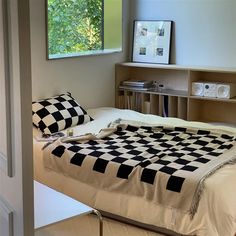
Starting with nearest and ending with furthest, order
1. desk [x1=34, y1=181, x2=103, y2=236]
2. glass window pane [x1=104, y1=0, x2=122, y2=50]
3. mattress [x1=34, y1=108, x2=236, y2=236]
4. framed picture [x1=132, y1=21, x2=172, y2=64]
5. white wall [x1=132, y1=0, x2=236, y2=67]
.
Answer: desk [x1=34, y1=181, x2=103, y2=236]
mattress [x1=34, y1=108, x2=236, y2=236]
white wall [x1=132, y1=0, x2=236, y2=67]
framed picture [x1=132, y1=21, x2=172, y2=64]
glass window pane [x1=104, y1=0, x2=122, y2=50]

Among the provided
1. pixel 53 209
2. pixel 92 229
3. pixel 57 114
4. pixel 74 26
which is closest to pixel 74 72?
pixel 74 26

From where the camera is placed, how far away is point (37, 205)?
245 centimetres

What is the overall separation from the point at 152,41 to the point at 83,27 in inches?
30.2

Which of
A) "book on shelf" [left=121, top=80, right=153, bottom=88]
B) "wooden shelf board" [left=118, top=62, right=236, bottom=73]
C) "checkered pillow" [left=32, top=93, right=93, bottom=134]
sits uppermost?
"wooden shelf board" [left=118, top=62, right=236, bottom=73]

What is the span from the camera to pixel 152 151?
3373mm

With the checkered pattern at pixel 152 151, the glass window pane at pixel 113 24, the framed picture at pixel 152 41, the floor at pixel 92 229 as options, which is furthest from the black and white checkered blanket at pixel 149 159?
the glass window pane at pixel 113 24

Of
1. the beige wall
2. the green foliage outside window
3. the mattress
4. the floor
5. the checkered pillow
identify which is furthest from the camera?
the green foliage outside window

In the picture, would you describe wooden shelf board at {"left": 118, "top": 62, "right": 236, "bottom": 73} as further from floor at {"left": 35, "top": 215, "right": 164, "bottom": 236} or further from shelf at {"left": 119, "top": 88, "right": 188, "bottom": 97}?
floor at {"left": 35, "top": 215, "right": 164, "bottom": 236}

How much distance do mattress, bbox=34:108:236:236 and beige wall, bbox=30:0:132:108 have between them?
865 mm

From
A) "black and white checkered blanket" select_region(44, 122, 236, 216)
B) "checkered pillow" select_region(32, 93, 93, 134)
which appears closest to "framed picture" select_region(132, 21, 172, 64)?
"checkered pillow" select_region(32, 93, 93, 134)

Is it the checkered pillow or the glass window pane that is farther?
the glass window pane

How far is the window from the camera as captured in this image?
4.47 metres

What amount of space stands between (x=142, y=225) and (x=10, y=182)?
1.79 metres

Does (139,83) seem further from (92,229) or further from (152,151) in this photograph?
(92,229)
